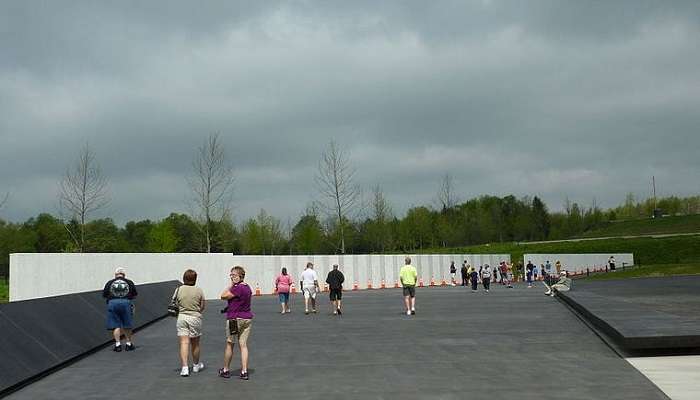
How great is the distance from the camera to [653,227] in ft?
395

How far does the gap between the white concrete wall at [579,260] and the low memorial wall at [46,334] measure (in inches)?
2304

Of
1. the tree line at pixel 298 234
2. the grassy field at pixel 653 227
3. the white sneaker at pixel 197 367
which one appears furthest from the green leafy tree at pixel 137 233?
the white sneaker at pixel 197 367

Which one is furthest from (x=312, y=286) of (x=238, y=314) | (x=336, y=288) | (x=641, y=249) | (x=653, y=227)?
(x=653, y=227)

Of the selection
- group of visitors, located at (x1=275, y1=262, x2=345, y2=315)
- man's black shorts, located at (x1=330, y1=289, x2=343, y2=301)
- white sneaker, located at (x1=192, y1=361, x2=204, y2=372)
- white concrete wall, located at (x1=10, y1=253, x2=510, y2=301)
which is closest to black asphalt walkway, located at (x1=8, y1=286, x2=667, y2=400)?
white sneaker, located at (x1=192, y1=361, x2=204, y2=372)

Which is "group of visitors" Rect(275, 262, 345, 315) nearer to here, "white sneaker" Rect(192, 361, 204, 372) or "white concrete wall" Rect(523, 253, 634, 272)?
"white sneaker" Rect(192, 361, 204, 372)

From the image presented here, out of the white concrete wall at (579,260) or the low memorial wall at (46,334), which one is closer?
the low memorial wall at (46,334)

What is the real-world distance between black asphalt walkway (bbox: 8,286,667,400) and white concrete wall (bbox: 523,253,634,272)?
54425 mm

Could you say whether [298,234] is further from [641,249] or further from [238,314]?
[238,314]

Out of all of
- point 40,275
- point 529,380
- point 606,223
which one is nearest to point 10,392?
point 529,380

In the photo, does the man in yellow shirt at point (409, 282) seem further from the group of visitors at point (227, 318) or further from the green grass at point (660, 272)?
the green grass at point (660, 272)

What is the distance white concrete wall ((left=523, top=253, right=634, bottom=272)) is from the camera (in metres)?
72.8

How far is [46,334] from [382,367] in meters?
6.22

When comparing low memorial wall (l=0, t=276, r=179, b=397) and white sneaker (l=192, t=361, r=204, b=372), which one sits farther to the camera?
white sneaker (l=192, t=361, r=204, b=372)

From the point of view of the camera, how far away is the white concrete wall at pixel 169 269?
96.5ft
